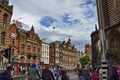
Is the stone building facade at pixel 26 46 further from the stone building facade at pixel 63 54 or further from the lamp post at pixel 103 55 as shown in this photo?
the lamp post at pixel 103 55

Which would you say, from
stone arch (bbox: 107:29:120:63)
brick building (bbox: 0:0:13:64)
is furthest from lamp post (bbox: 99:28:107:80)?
brick building (bbox: 0:0:13:64)

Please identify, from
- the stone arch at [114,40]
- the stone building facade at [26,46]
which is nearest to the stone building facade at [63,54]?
the stone building facade at [26,46]

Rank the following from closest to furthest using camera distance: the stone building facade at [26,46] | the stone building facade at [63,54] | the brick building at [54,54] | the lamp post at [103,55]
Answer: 1. the lamp post at [103,55]
2. the stone building facade at [26,46]
3. the brick building at [54,54]
4. the stone building facade at [63,54]

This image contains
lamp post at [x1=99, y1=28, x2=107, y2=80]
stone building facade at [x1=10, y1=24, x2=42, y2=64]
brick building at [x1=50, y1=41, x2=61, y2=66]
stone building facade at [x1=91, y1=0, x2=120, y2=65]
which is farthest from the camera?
brick building at [x1=50, y1=41, x2=61, y2=66]

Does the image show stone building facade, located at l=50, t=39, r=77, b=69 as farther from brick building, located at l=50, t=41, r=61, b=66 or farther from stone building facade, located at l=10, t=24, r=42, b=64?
stone building facade, located at l=10, t=24, r=42, b=64

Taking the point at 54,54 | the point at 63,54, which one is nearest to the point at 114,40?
the point at 54,54

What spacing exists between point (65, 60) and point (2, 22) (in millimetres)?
65697

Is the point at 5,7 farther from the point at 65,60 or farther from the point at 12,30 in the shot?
the point at 65,60

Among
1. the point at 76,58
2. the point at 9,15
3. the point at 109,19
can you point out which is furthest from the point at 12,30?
the point at 76,58

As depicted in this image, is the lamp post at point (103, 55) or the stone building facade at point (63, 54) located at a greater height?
the stone building facade at point (63, 54)

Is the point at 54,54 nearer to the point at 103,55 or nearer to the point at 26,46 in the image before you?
the point at 26,46

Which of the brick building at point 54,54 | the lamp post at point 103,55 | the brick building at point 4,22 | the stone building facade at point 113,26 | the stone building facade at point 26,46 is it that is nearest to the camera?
the lamp post at point 103,55

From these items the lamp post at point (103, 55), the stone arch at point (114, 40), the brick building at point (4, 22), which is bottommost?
→ the lamp post at point (103, 55)

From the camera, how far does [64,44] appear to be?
111125 millimetres
